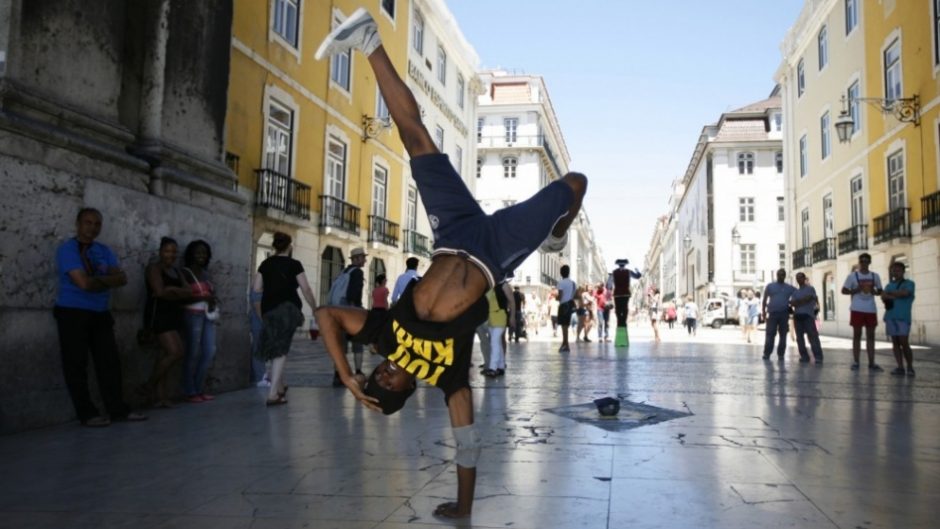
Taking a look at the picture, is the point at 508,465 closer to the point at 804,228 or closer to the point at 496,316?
the point at 496,316

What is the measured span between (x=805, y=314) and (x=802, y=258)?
67.8ft

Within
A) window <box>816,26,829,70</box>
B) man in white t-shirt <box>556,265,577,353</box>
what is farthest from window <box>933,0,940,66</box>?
man in white t-shirt <box>556,265,577,353</box>

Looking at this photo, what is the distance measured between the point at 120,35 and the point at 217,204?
1875 mm

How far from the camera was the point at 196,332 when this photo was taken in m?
6.39

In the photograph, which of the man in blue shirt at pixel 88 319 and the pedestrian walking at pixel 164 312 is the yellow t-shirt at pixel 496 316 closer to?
the pedestrian walking at pixel 164 312

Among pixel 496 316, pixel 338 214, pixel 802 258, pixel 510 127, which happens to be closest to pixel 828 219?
pixel 802 258

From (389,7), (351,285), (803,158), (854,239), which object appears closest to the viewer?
(351,285)

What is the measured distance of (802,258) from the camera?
30375 mm

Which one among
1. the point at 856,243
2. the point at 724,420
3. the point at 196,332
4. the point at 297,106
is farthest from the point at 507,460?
the point at 856,243

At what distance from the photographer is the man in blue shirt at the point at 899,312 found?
9352 mm

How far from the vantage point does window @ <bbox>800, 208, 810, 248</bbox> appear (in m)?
30.9

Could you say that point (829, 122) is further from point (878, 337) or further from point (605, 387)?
point (605, 387)

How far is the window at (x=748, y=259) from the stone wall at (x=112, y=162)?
154ft

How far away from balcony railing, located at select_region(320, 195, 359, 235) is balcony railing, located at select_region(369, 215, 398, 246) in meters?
1.18
